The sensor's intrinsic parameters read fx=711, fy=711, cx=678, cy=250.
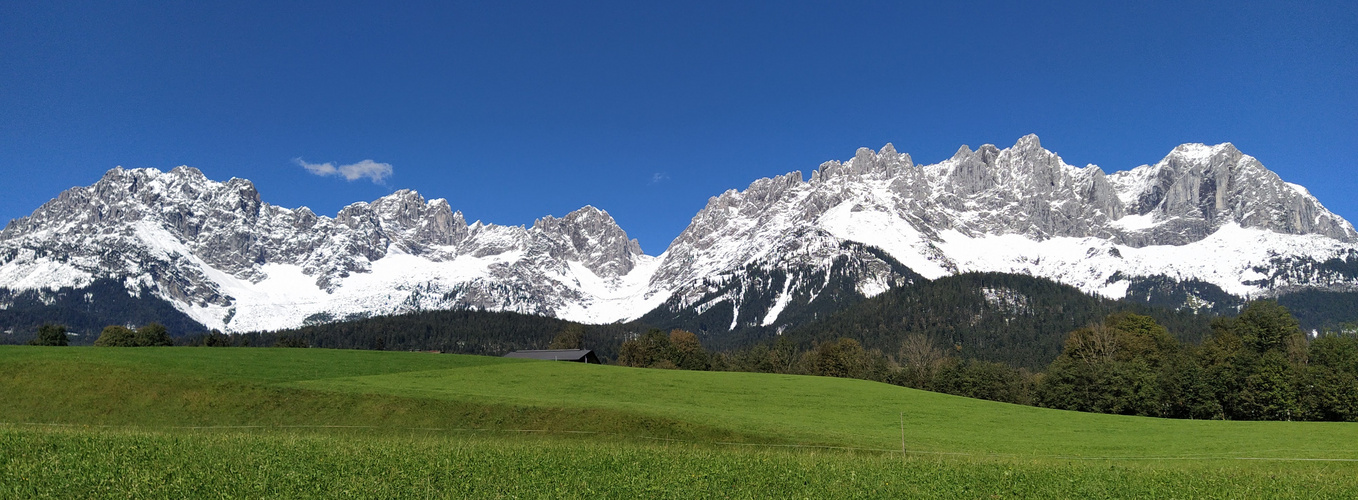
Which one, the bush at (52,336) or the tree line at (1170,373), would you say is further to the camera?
the bush at (52,336)

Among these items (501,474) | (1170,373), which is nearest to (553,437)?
(501,474)

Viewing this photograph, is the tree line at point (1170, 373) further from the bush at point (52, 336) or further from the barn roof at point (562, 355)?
the bush at point (52, 336)

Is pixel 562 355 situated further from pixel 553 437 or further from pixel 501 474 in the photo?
pixel 501 474

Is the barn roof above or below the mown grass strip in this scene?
below

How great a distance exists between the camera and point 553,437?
36.8 m

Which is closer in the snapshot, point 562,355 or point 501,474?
point 501,474

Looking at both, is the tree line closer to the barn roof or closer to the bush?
the barn roof

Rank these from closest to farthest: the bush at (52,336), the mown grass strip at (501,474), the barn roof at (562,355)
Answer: the mown grass strip at (501,474), the bush at (52,336), the barn roof at (562,355)

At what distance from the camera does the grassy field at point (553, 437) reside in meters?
18.7

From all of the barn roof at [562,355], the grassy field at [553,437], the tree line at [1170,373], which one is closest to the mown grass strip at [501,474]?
the grassy field at [553,437]

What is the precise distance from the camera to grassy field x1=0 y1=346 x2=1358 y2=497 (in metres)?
18.7

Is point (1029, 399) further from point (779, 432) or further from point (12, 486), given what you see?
point (12, 486)

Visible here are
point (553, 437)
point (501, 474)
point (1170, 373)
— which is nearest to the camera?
point (501, 474)

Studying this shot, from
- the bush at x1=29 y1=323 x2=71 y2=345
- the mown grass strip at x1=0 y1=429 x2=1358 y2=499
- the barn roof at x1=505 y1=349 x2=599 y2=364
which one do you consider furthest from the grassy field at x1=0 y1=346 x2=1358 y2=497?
the bush at x1=29 y1=323 x2=71 y2=345
